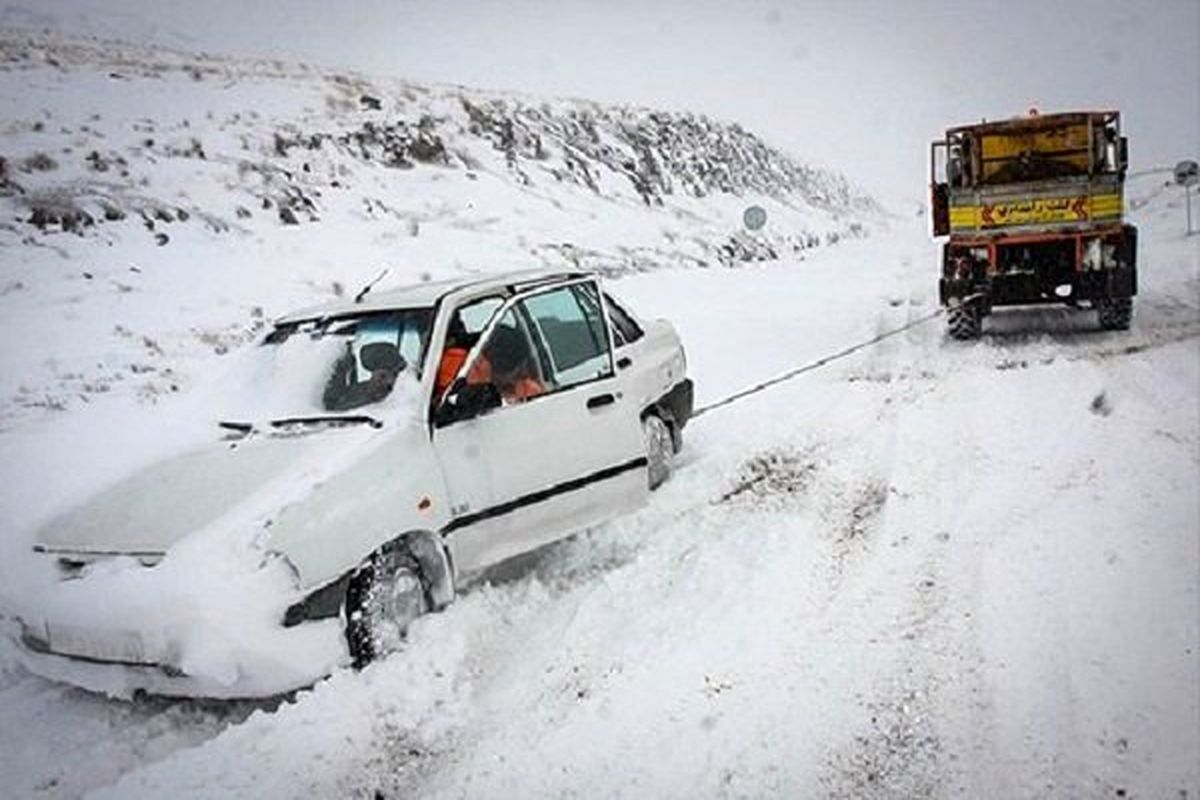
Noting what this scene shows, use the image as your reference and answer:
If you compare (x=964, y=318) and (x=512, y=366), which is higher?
(x=512, y=366)

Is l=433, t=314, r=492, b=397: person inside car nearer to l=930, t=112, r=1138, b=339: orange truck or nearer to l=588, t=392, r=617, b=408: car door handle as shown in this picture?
l=588, t=392, r=617, b=408: car door handle

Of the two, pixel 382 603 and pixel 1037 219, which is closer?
pixel 382 603

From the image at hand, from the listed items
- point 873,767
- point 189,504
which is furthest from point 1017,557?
point 189,504

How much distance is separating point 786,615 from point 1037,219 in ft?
A: 29.6

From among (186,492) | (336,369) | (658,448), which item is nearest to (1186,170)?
(658,448)

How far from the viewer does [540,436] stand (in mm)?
4590

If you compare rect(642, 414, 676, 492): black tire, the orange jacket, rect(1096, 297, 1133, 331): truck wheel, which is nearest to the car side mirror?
the orange jacket

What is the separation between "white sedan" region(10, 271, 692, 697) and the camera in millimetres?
3293

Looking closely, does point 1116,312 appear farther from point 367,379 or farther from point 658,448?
point 367,379

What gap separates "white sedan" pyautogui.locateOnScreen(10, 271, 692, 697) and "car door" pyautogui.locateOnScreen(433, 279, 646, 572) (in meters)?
0.01

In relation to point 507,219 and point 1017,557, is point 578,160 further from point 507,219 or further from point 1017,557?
point 1017,557

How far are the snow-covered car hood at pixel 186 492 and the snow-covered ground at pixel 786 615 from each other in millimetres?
310

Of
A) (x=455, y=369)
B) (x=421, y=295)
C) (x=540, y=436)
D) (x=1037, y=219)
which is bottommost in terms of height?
(x=540, y=436)

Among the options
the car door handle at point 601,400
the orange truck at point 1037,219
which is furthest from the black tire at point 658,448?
the orange truck at point 1037,219
